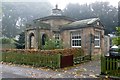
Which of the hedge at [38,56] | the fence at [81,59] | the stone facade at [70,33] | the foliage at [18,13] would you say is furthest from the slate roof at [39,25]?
the foliage at [18,13]

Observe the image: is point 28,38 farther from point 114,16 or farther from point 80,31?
point 114,16

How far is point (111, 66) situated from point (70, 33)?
42.7 ft

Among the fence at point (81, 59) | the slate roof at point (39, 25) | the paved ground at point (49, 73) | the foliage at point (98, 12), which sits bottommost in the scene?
the paved ground at point (49, 73)

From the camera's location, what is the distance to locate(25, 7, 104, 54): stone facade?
74.7 feet

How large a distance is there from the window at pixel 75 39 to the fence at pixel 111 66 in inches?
452

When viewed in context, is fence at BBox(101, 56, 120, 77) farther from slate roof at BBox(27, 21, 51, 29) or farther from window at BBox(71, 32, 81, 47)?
slate roof at BBox(27, 21, 51, 29)

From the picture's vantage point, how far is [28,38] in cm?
2822

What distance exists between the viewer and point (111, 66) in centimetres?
1211

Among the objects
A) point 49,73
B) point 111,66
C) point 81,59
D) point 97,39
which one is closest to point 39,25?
point 97,39

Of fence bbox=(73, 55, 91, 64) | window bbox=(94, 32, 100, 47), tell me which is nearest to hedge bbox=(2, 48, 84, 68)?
fence bbox=(73, 55, 91, 64)

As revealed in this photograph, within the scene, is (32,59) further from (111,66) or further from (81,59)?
(111,66)

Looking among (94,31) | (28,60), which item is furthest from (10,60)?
(94,31)

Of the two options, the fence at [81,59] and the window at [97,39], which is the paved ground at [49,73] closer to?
the fence at [81,59]

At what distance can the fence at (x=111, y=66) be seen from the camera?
11.8 meters
